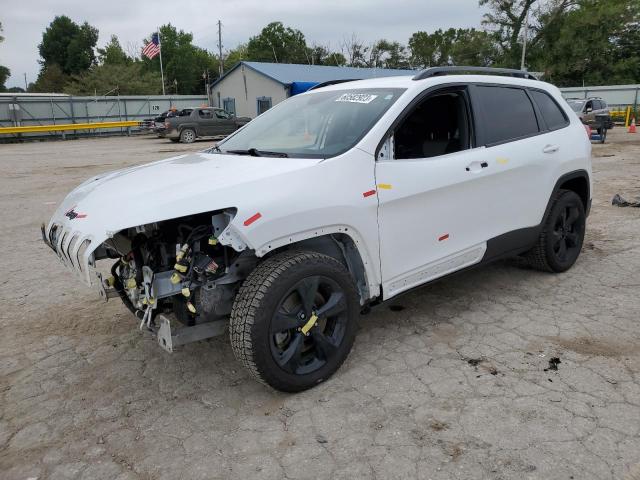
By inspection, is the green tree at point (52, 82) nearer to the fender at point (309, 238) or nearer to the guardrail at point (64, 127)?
the guardrail at point (64, 127)

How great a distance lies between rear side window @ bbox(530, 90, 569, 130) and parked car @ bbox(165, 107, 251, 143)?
21815 millimetres

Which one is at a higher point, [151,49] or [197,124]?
[151,49]

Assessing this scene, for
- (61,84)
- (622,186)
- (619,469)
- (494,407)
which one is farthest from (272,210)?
(61,84)

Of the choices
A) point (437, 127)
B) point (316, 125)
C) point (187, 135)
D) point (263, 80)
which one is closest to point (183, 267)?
point (316, 125)

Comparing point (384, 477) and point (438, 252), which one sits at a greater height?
point (438, 252)

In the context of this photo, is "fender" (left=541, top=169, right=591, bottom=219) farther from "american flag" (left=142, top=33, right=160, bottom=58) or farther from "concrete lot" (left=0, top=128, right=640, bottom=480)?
"american flag" (left=142, top=33, right=160, bottom=58)

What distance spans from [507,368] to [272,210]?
1.81 metres

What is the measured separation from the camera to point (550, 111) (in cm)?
474

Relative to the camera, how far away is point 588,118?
65.6 ft

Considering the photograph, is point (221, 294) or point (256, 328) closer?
point (256, 328)

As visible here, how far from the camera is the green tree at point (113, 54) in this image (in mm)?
62219

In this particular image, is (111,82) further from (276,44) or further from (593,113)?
(593,113)

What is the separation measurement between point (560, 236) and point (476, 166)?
1.59 m

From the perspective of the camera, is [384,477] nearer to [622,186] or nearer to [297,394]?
[297,394]
